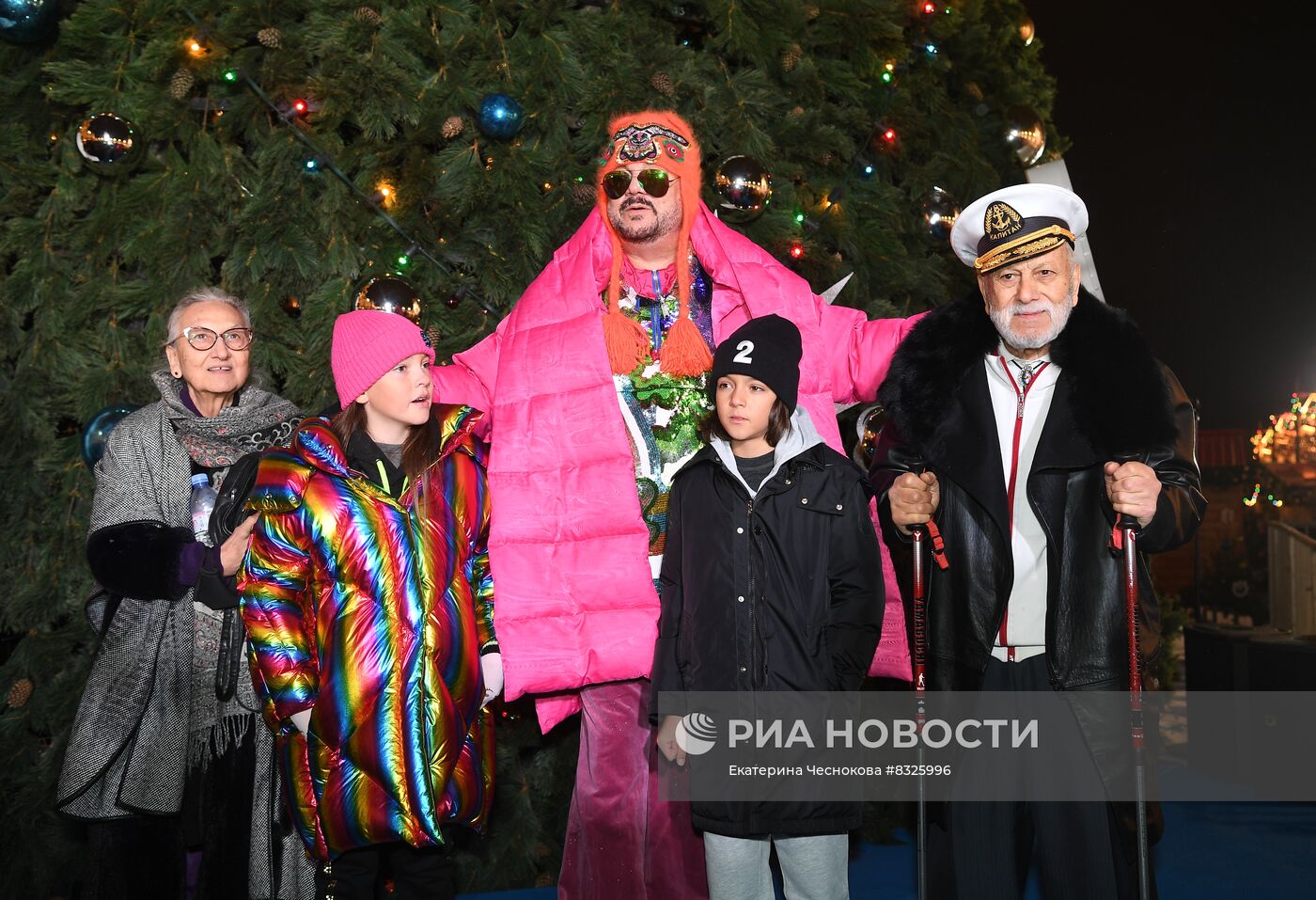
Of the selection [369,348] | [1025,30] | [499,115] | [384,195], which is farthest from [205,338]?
[1025,30]

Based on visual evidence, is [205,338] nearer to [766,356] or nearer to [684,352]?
[684,352]

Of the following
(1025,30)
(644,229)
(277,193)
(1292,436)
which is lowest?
(644,229)

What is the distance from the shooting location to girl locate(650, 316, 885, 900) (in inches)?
108

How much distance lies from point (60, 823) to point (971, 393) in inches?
129

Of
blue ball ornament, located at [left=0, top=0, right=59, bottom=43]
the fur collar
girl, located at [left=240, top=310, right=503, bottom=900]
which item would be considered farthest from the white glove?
blue ball ornament, located at [left=0, top=0, right=59, bottom=43]

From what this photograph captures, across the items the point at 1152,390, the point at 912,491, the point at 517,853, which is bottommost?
the point at 517,853

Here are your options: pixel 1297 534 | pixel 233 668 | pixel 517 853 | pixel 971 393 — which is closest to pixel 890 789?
pixel 517 853

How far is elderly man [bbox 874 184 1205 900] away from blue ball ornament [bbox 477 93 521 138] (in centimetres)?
159

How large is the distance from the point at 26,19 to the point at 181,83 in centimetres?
54

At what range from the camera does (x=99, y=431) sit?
3471 mm

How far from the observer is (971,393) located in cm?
279

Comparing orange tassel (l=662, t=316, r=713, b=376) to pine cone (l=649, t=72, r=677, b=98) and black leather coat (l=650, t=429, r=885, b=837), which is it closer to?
black leather coat (l=650, t=429, r=885, b=837)

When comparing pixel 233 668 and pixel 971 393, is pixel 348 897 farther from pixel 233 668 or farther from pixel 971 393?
pixel 971 393

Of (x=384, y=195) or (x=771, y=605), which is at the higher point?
(x=384, y=195)
